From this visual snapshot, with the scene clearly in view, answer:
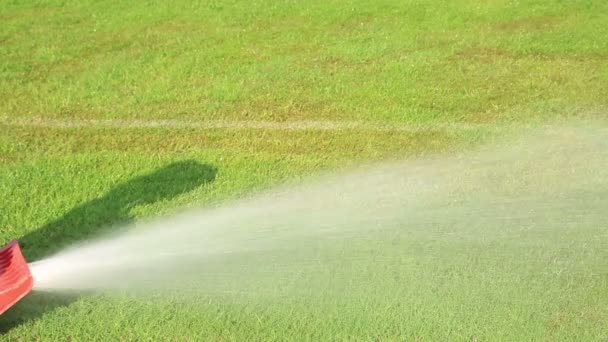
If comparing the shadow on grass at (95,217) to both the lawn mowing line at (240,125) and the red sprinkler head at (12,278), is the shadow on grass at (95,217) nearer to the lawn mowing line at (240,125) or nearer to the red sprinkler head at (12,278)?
the red sprinkler head at (12,278)

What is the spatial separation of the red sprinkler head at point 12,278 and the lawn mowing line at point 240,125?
A: 127 inches

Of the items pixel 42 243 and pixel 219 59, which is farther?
pixel 219 59

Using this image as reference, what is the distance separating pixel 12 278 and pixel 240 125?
356 centimetres

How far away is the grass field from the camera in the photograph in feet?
14.5

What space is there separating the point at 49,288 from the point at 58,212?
1069 mm

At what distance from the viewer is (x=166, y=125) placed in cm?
740

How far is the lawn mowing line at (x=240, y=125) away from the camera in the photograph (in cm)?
736

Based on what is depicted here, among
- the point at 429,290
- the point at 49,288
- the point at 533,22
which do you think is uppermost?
the point at 49,288

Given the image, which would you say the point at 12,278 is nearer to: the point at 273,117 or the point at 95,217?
the point at 95,217

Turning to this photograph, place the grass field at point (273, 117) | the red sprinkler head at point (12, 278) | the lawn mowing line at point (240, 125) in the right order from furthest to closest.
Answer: the lawn mowing line at point (240, 125) < the grass field at point (273, 117) < the red sprinkler head at point (12, 278)

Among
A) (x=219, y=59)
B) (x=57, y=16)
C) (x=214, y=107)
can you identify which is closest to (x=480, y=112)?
(x=214, y=107)

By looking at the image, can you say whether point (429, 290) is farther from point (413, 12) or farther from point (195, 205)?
point (413, 12)

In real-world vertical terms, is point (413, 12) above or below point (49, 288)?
below

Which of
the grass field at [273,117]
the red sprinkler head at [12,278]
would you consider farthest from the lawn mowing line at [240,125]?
the red sprinkler head at [12,278]
